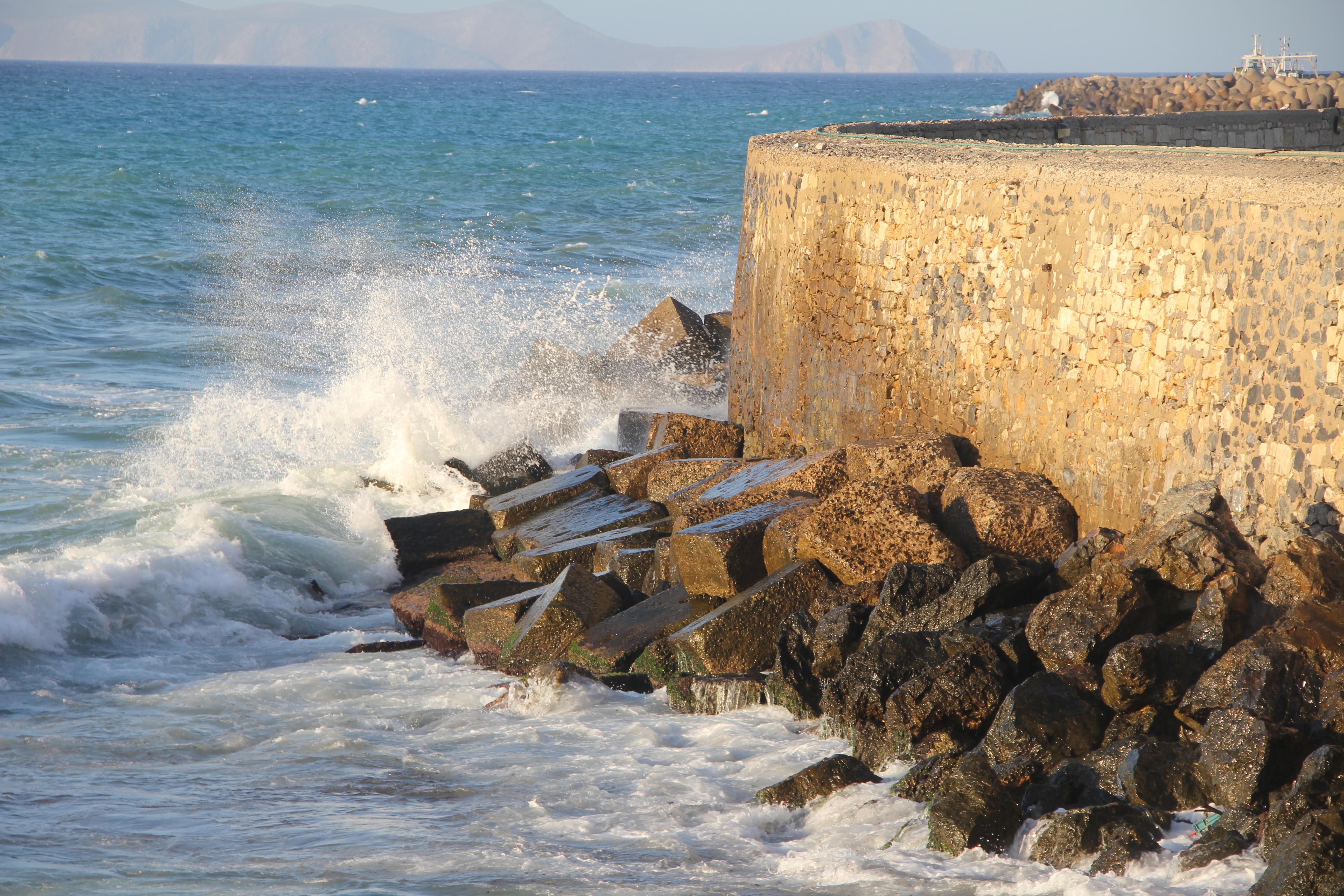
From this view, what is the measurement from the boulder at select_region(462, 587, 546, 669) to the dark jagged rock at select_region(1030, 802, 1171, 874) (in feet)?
9.21

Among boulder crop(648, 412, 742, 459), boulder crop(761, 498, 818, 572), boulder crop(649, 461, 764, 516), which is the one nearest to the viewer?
boulder crop(761, 498, 818, 572)

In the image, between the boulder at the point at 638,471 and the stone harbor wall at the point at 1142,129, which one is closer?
the boulder at the point at 638,471

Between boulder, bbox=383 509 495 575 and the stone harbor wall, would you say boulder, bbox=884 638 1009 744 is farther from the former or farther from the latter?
the stone harbor wall

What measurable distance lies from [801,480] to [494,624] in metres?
1.70

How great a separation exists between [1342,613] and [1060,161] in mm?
2464

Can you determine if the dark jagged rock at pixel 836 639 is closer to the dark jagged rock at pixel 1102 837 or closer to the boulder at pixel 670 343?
the dark jagged rock at pixel 1102 837

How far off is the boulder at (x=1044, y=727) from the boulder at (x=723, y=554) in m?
1.66

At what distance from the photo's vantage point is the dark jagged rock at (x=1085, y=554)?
15.2 ft

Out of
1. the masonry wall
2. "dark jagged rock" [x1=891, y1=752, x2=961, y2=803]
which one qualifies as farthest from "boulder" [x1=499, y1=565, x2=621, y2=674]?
"dark jagged rock" [x1=891, y1=752, x2=961, y2=803]

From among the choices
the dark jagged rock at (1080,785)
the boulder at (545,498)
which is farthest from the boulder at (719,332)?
the dark jagged rock at (1080,785)

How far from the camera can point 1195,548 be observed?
4254 millimetres

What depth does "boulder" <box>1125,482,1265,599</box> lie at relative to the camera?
4.22 metres

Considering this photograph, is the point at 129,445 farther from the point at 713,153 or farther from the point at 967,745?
the point at 713,153

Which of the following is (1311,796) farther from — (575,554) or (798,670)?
(575,554)
